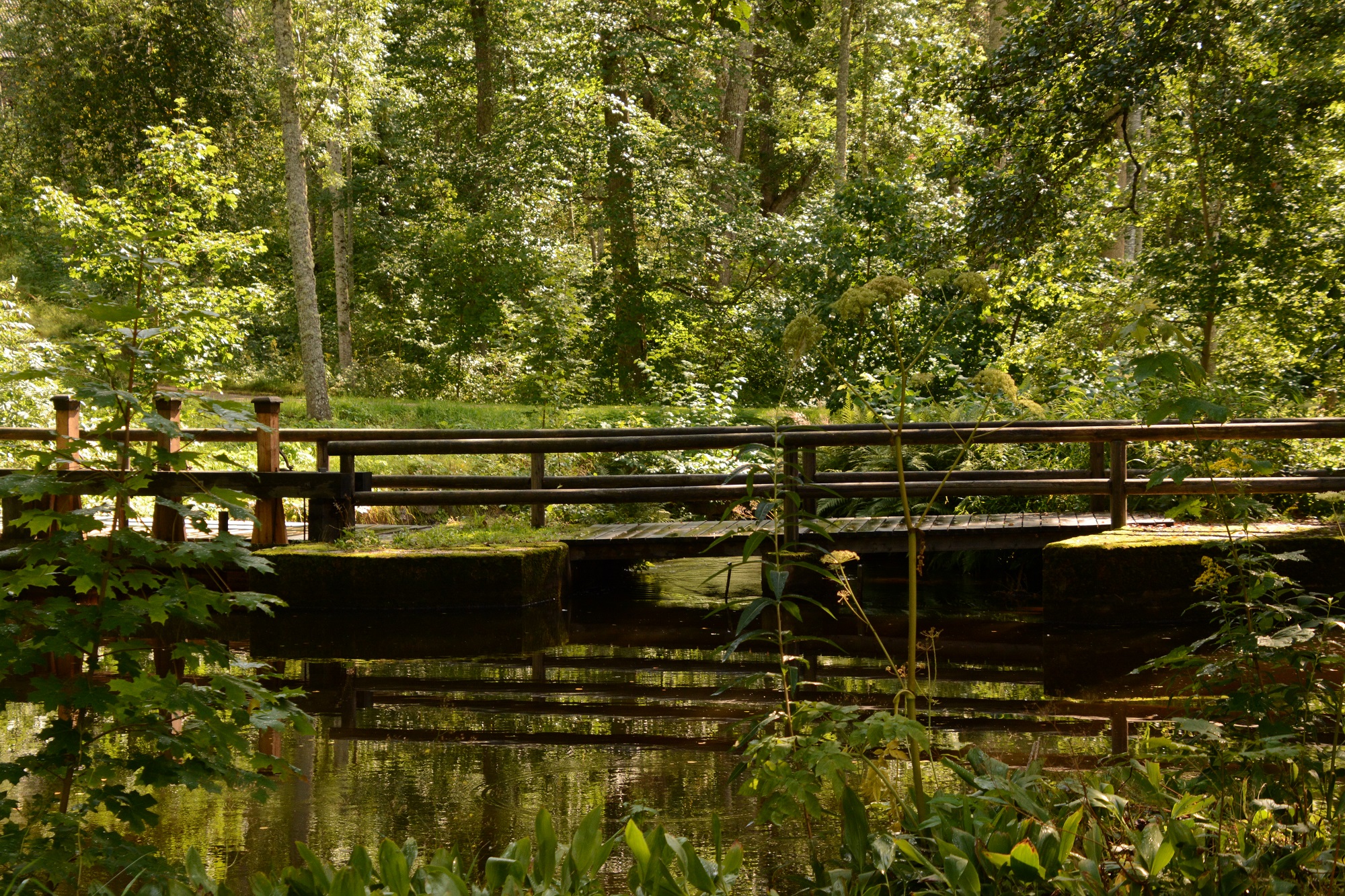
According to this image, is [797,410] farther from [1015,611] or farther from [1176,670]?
[1176,670]

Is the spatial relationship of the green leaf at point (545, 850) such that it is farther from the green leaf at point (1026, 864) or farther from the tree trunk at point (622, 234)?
the tree trunk at point (622, 234)

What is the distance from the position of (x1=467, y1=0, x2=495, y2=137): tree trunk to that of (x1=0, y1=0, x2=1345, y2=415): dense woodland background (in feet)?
0.29

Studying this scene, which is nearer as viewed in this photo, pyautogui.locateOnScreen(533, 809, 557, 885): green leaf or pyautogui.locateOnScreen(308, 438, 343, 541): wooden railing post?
pyautogui.locateOnScreen(533, 809, 557, 885): green leaf

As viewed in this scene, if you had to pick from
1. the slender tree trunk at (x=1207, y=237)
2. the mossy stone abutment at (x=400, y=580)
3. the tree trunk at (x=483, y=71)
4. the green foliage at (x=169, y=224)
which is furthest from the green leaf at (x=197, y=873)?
the tree trunk at (x=483, y=71)

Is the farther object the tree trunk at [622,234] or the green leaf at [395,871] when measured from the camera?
the tree trunk at [622,234]

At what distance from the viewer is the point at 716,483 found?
9.34 metres

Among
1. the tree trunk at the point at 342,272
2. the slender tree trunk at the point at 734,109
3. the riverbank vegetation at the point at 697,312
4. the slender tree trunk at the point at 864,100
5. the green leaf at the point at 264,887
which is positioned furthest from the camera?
the slender tree trunk at the point at 864,100

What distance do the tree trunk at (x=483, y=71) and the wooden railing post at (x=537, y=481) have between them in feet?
54.5

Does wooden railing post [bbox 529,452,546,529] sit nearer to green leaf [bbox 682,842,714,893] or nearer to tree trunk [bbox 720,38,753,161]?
green leaf [bbox 682,842,714,893]

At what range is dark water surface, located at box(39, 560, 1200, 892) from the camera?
386 cm

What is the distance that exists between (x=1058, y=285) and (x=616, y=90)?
11.6 m

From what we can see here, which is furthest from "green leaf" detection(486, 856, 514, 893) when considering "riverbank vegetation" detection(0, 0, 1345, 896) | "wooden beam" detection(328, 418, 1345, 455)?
"wooden beam" detection(328, 418, 1345, 455)

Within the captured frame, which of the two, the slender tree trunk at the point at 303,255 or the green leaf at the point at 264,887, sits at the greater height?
the slender tree trunk at the point at 303,255

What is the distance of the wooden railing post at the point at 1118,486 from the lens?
822cm
